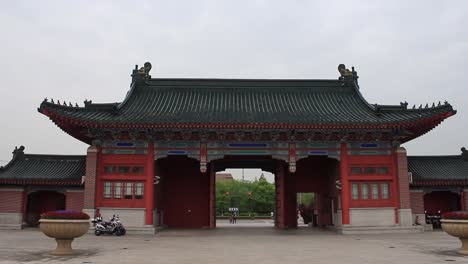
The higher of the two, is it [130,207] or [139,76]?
[139,76]

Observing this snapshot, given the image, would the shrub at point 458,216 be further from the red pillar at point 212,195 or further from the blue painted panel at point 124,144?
the blue painted panel at point 124,144

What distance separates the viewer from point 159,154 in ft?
79.3

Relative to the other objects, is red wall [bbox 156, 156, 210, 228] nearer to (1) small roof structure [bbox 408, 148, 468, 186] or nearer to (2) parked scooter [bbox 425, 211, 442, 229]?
→ (1) small roof structure [bbox 408, 148, 468, 186]

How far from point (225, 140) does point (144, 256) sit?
11752 mm

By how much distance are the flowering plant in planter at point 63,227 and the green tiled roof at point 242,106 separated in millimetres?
9199

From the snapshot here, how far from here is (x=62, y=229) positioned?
543 inches

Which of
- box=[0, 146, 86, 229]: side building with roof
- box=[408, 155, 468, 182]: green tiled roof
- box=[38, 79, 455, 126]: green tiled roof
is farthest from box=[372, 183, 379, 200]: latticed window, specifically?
box=[0, 146, 86, 229]: side building with roof

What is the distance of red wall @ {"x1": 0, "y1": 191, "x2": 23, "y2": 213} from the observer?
26609mm

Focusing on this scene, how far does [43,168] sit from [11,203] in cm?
280

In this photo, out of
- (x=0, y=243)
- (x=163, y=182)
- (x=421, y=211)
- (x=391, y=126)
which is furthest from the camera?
(x=163, y=182)

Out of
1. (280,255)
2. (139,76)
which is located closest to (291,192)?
(139,76)

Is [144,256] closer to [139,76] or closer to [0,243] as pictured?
[0,243]

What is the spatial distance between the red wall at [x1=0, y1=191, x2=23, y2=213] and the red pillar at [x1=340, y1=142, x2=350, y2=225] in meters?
19.2

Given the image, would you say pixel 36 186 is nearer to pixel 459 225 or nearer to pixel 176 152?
pixel 176 152
